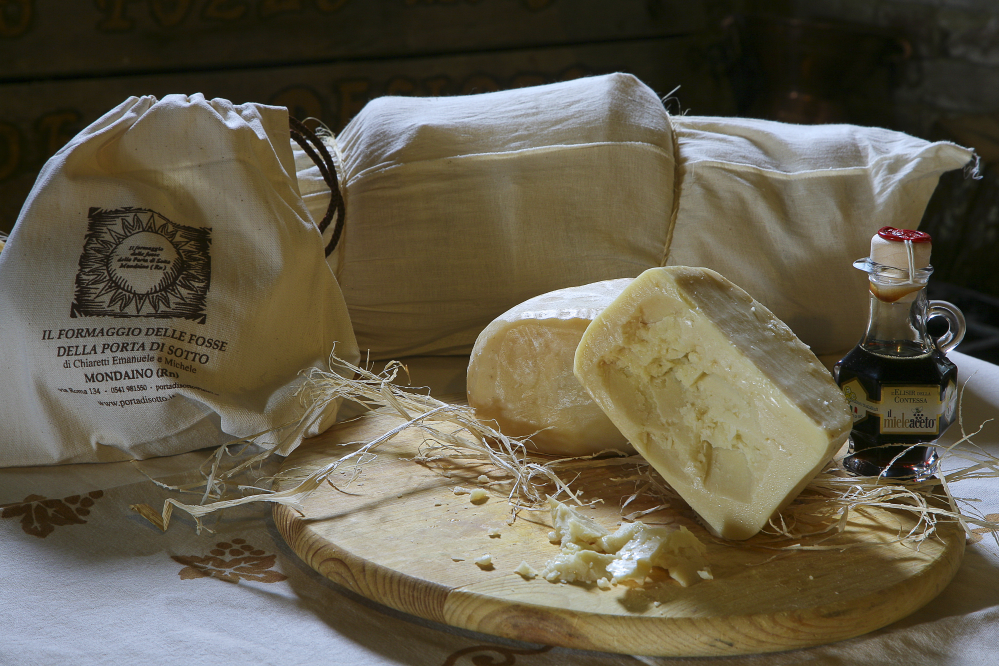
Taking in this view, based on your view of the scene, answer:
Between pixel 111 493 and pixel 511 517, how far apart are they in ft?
1.57

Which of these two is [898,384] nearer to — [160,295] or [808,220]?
[808,220]

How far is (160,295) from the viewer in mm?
1029

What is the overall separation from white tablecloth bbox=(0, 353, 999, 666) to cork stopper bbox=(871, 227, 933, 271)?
0.98ft

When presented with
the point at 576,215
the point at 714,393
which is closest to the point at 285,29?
the point at 576,215

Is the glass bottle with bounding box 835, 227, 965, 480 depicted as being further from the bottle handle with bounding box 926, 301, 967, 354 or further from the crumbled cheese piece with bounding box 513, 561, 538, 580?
the crumbled cheese piece with bounding box 513, 561, 538, 580

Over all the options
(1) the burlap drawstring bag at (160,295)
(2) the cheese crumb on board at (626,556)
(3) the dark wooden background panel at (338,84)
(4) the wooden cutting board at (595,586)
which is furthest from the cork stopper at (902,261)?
(3) the dark wooden background panel at (338,84)

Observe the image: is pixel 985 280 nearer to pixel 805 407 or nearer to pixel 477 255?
pixel 477 255

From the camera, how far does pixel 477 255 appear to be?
1.32 m

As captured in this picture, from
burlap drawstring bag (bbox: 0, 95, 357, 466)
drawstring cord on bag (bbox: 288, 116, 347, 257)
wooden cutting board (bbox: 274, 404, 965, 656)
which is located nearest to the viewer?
wooden cutting board (bbox: 274, 404, 965, 656)

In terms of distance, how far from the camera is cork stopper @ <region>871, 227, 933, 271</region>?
86 centimetres

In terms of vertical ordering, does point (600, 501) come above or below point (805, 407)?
below

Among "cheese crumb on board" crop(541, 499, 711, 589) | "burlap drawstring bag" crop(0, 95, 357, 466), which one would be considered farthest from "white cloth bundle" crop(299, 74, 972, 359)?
"cheese crumb on board" crop(541, 499, 711, 589)

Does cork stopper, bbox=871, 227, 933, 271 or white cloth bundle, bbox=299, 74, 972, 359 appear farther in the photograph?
white cloth bundle, bbox=299, 74, 972, 359

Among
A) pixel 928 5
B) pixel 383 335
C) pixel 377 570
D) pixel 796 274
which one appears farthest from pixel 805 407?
pixel 928 5
